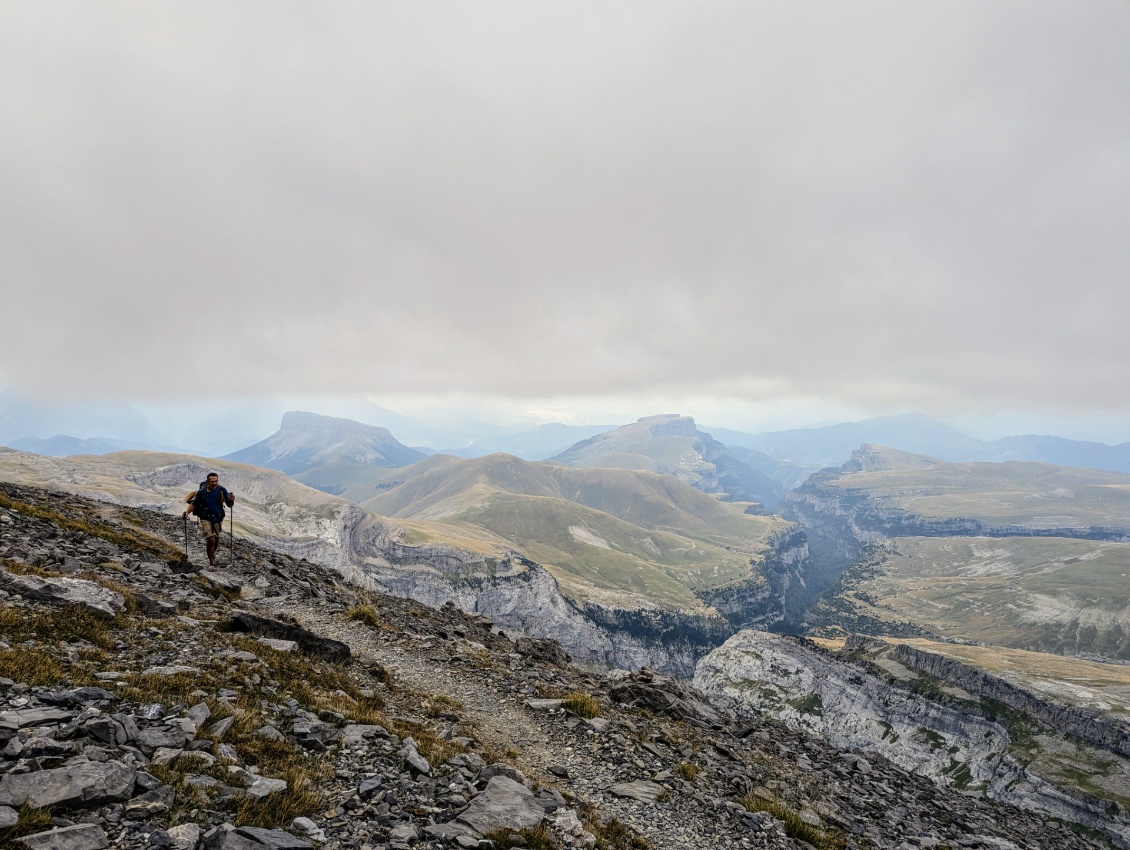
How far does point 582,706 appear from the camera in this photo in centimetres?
1738

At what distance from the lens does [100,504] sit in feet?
117

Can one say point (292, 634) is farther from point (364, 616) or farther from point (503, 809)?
point (503, 809)

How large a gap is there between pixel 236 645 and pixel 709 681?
172 metres

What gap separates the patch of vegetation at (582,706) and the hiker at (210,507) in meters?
20.0

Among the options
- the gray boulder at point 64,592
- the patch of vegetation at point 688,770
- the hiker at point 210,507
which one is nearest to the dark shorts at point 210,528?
the hiker at point 210,507

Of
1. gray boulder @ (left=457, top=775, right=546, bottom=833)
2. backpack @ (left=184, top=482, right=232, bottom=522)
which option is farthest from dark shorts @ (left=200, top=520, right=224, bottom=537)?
gray boulder @ (left=457, top=775, right=546, bottom=833)

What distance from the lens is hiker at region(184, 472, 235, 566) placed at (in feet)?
81.3

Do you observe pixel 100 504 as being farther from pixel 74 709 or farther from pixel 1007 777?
pixel 1007 777

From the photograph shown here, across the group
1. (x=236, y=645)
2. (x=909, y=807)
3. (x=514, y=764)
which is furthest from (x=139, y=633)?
(x=909, y=807)

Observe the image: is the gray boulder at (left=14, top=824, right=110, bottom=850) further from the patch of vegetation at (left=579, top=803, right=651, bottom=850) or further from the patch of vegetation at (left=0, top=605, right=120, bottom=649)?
the patch of vegetation at (left=579, top=803, right=651, bottom=850)

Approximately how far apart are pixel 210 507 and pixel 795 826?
2872cm

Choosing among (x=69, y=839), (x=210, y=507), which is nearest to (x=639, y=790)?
(x=69, y=839)

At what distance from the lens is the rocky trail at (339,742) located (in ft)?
23.6

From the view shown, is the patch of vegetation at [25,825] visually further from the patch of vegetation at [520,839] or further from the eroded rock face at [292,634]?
the eroded rock face at [292,634]
